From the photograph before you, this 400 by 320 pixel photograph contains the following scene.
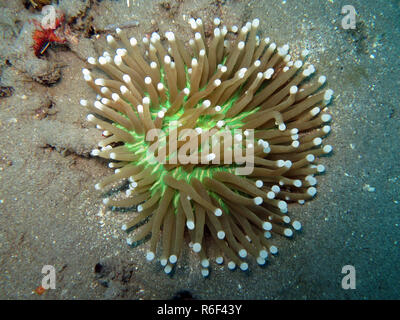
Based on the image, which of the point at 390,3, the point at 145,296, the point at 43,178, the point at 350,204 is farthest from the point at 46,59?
the point at 390,3
